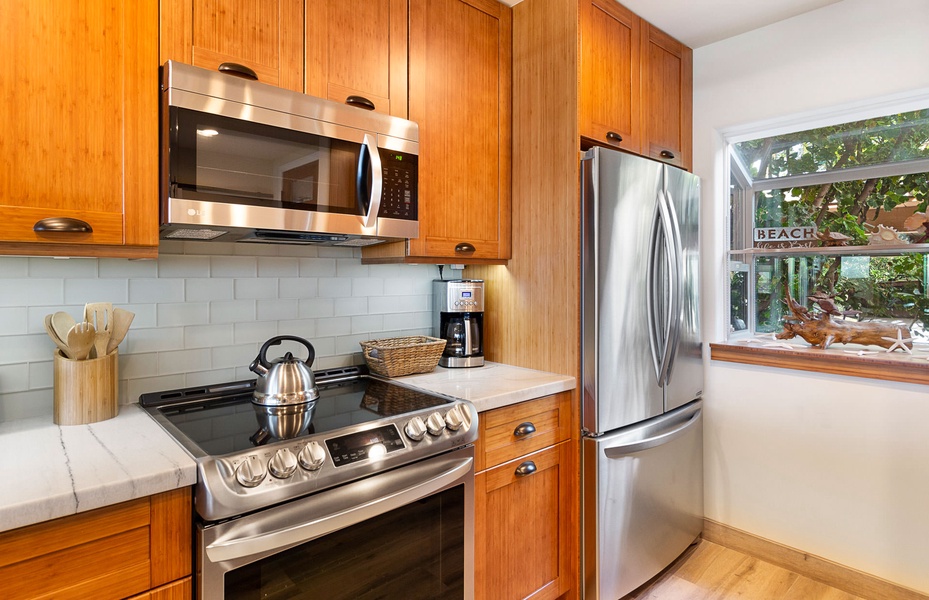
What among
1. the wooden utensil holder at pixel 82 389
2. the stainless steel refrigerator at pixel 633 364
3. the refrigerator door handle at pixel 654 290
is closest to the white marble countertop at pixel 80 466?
the wooden utensil holder at pixel 82 389

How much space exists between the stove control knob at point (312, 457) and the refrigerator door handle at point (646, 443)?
120 centimetres

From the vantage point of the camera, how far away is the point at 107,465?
3.68ft

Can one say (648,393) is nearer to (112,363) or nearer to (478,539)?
(478,539)

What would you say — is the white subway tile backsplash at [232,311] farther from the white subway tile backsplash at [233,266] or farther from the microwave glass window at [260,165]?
the microwave glass window at [260,165]

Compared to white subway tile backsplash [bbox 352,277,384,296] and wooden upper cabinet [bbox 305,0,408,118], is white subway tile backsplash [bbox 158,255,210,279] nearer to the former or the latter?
white subway tile backsplash [bbox 352,277,384,296]

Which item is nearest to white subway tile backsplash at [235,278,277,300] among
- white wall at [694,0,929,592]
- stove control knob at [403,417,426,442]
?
stove control knob at [403,417,426,442]

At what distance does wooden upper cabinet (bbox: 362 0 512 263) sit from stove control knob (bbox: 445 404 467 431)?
0.64 m

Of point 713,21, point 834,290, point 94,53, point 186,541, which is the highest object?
point 713,21

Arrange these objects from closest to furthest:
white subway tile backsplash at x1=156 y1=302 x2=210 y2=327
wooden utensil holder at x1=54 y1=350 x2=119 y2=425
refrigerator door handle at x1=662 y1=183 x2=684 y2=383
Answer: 1. wooden utensil holder at x1=54 y1=350 x2=119 y2=425
2. white subway tile backsplash at x1=156 y1=302 x2=210 y2=327
3. refrigerator door handle at x1=662 y1=183 x2=684 y2=383

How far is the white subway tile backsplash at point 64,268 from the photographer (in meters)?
1.50

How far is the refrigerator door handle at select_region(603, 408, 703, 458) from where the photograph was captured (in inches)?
81.4

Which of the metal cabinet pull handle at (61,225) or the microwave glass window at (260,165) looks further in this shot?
the microwave glass window at (260,165)

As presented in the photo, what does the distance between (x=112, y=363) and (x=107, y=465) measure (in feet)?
→ 1.52

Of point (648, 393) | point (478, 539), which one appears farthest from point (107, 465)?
point (648, 393)
